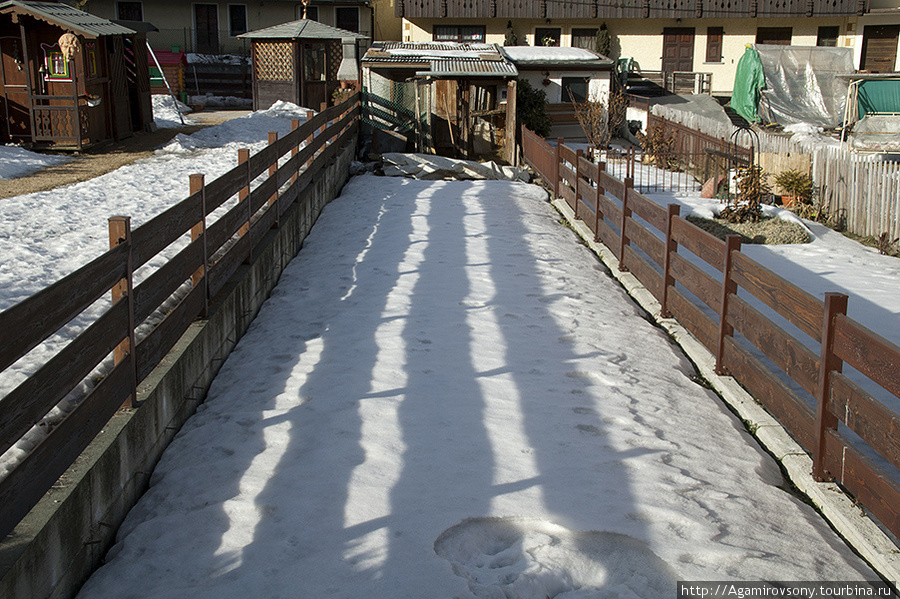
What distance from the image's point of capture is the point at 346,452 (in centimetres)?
474

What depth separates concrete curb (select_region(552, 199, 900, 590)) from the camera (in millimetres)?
4001

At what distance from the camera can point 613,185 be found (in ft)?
34.4

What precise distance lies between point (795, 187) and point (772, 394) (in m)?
12.1

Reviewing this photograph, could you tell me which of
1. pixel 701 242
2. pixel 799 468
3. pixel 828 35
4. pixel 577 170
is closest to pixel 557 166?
pixel 577 170

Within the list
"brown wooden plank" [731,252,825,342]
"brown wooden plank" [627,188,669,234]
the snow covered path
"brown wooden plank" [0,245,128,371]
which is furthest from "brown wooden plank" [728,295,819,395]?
"brown wooden plank" [0,245,128,371]

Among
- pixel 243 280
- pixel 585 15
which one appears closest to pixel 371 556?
pixel 243 280

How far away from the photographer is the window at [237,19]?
39.9m

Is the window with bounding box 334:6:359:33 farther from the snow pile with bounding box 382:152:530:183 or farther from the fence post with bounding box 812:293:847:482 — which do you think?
the fence post with bounding box 812:293:847:482

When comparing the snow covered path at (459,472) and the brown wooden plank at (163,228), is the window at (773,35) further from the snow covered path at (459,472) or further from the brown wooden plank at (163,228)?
the brown wooden plank at (163,228)

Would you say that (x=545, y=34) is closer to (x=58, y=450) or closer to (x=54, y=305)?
(x=54, y=305)

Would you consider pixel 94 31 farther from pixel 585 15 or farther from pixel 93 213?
pixel 585 15

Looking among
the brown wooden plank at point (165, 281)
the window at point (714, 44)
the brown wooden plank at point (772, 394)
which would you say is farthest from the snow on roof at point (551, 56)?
the brown wooden plank at point (165, 281)

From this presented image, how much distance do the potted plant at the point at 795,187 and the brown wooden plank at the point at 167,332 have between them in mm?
13439

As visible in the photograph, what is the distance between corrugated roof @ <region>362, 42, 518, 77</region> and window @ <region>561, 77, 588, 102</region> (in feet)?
13.7
